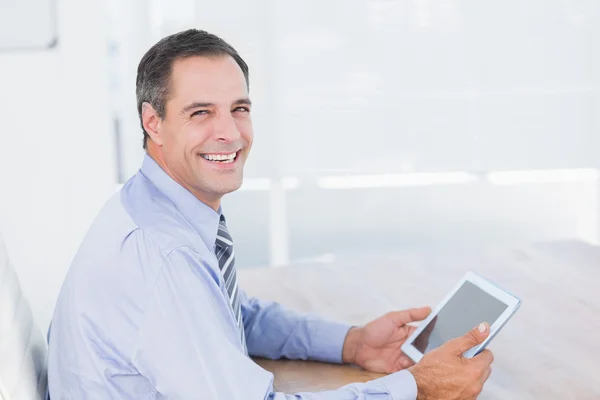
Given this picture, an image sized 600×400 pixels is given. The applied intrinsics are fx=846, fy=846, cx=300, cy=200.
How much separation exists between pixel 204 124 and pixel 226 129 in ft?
0.13

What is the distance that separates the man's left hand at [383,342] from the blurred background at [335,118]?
7.66 ft

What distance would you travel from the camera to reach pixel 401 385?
1.38m

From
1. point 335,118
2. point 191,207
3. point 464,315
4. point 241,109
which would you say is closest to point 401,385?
point 464,315

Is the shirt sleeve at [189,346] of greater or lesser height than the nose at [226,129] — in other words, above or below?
below

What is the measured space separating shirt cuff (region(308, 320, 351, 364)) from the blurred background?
2343 millimetres

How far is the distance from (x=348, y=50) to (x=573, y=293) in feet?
9.23

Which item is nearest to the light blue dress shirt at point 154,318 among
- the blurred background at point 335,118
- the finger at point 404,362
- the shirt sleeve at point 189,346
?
the shirt sleeve at point 189,346

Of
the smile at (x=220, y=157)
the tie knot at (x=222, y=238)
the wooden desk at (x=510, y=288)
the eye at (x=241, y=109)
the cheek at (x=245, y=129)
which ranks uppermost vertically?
the eye at (x=241, y=109)

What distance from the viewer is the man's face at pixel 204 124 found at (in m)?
1.47

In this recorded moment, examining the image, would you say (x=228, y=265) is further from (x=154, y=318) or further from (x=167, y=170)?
(x=154, y=318)

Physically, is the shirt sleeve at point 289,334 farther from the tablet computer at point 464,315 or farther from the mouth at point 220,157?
the mouth at point 220,157

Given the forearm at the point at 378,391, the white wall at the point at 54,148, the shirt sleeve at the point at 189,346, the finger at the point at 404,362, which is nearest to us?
the shirt sleeve at the point at 189,346

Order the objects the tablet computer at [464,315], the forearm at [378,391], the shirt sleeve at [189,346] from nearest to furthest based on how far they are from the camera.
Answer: the shirt sleeve at [189,346]
the forearm at [378,391]
the tablet computer at [464,315]

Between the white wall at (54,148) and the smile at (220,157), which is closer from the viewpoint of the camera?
the smile at (220,157)
